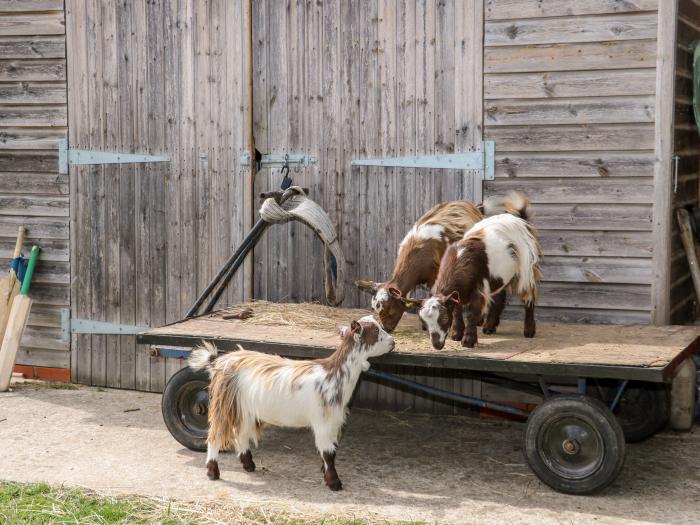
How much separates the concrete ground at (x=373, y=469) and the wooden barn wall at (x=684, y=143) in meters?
1.13

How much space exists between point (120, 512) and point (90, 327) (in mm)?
3609

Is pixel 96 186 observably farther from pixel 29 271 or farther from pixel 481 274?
pixel 481 274

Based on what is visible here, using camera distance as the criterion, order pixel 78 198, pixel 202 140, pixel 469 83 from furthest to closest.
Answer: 1. pixel 78 198
2. pixel 202 140
3. pixel 469 83

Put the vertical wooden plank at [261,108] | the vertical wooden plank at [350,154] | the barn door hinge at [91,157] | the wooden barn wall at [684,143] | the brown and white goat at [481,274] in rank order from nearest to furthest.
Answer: the brown and white goat at [481,274] → the wooden barn wall at [684,143] → the vertical wooden plank at [350,154] → the vertical wooden plank at [261,108] → the barn door hinge at [91,157]

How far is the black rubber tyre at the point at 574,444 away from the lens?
584cm

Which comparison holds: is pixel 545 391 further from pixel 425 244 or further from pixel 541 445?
pixel 425 244

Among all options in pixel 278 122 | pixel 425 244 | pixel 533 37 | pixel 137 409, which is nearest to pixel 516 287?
pixel 425 244

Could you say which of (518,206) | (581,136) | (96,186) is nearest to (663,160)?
(581,136)

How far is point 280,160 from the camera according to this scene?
8289mm

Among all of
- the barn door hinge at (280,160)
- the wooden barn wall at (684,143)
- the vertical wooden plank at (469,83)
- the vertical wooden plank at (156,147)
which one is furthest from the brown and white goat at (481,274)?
the vertical wooden plank at (156,147)

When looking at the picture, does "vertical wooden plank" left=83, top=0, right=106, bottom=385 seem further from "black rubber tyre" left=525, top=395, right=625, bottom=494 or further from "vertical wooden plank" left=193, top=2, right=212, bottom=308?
"black rubber tyre" left=525, top=395, right=625, bottom=494

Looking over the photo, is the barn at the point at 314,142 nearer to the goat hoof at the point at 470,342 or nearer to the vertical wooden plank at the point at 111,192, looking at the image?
the vertical wooden plank at the point at 111,192

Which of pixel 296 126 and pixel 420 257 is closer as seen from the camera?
pixel 420 257

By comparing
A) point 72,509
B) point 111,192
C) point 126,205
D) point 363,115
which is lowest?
point 72,509
